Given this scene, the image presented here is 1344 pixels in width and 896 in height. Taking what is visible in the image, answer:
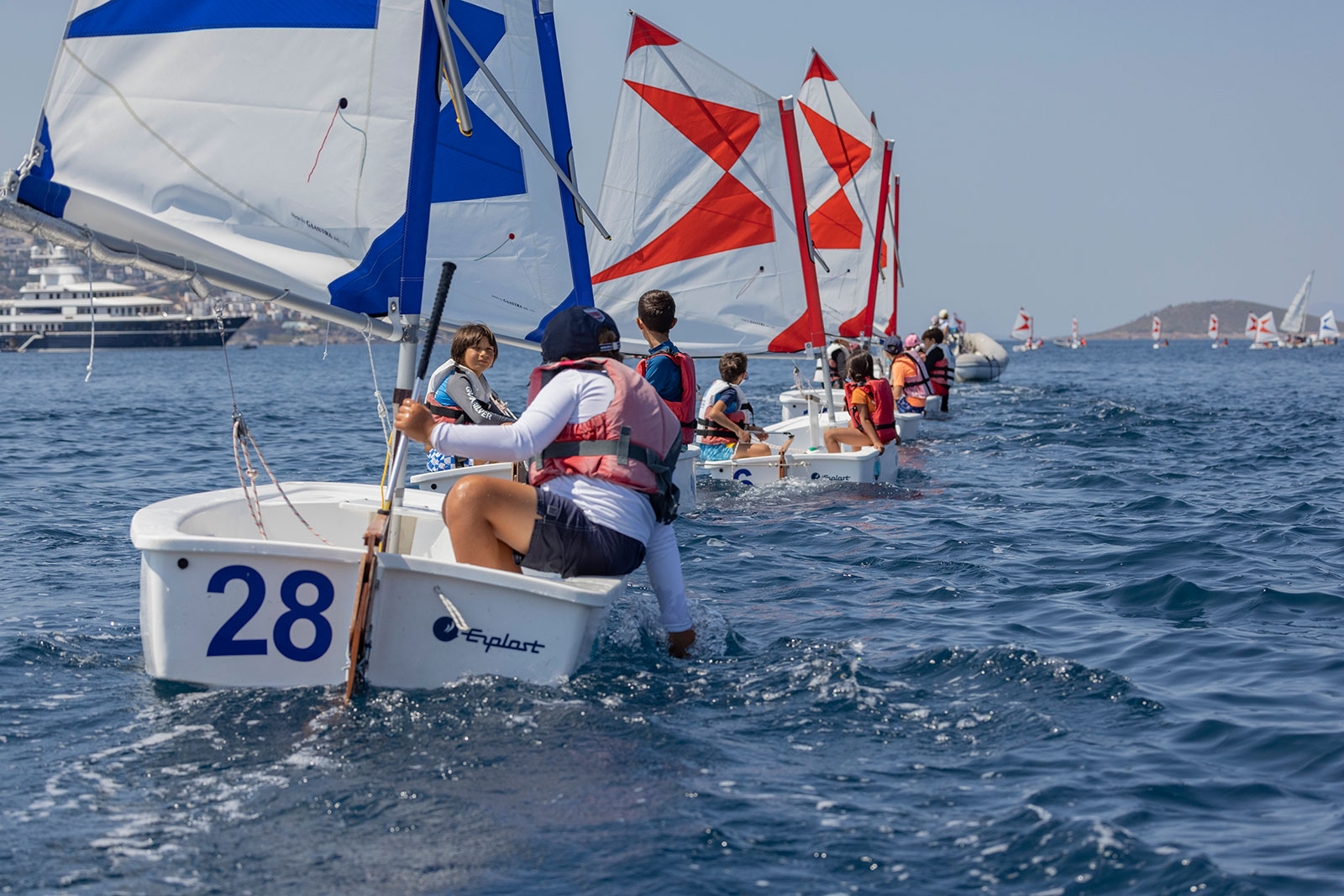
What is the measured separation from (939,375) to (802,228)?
10.3m

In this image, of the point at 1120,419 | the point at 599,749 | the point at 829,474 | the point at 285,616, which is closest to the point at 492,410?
the point at 285,616

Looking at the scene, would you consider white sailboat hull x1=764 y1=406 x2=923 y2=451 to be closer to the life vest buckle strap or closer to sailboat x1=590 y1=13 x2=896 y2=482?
sailboat x1=590 y1=13 x2=896 y2=482

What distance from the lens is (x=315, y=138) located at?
212 inches

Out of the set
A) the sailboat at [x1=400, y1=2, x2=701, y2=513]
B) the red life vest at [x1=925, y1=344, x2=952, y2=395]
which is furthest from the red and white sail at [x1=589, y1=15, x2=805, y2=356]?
the red life vest at [x1=925, y1=344, x2=952, y2=395]

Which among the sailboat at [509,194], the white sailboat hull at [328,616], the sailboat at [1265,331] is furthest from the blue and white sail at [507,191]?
the sailboat at [1265,331]

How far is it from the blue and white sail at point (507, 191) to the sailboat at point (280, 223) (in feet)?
2.32

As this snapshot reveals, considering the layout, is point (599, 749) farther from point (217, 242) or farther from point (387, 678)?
point (217, 242)

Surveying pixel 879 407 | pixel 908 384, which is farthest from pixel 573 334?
pixel 908 384

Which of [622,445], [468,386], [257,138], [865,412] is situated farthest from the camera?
[865,412]

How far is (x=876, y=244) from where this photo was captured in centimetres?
2100

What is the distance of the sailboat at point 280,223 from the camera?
15.7 feet

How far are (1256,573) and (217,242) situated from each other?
7004mm

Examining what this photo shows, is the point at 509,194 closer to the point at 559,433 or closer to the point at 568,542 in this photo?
the point at 559,433

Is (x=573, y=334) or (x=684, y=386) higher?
(x=573, y=334)
